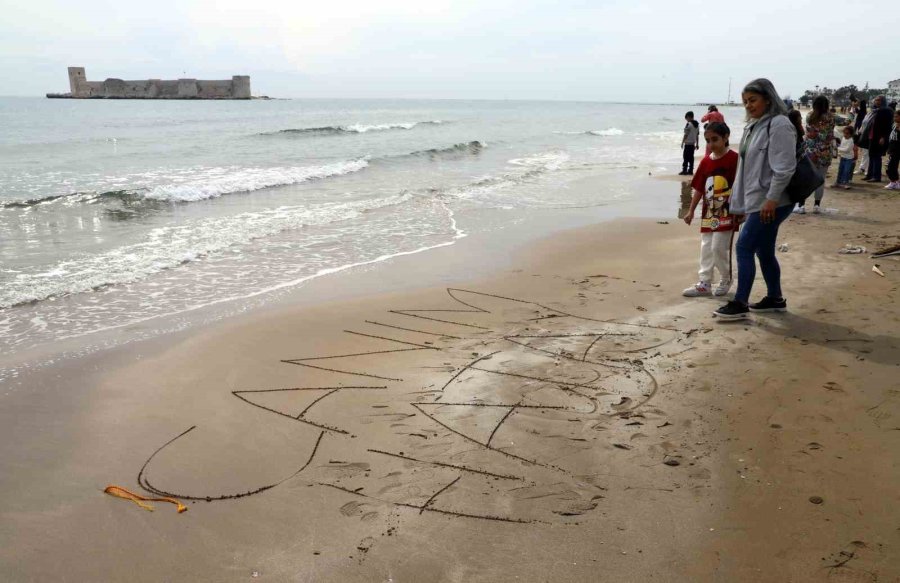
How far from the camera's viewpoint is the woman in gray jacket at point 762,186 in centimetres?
452

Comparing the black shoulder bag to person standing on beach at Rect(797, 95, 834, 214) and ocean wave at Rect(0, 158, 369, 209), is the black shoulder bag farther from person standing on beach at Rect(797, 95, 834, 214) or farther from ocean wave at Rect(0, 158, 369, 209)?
ocean wave at Rect(0, 158, 369, 209)

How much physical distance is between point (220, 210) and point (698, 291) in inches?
385

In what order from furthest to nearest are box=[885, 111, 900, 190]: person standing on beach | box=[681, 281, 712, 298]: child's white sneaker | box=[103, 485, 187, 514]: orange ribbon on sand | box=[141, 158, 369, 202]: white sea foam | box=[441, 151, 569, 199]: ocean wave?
1. box=[441, 151, 569, 199]: ocean wave
2. box=[141, 158, 369, 202]: white sea foam
3. box=[885, 111, 900, 190]: person standing on beach
4. box=[681, 281, 712, 298]: child's white sneaker
5. box=[103, 485, 187, 514]: orange ribbon on sand

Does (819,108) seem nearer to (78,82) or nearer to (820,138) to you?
(820,138)

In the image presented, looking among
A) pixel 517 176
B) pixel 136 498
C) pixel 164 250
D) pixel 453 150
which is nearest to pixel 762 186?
pixel 136 498

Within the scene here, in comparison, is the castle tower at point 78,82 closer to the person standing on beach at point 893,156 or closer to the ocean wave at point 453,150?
the ocean wave at point 453,150

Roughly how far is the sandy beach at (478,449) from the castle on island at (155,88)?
146m

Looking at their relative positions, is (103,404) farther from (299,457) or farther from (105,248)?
(105,248)

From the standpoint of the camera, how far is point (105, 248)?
8.84m

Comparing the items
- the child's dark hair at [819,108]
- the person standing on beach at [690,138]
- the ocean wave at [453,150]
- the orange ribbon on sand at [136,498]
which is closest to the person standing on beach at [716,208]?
the child's dark hair at [819,108]

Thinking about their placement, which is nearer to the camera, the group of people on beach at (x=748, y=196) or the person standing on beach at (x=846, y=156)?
the group of people on beach at (x=748, y=196)

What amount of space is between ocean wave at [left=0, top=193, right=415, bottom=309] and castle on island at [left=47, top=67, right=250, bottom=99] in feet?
454

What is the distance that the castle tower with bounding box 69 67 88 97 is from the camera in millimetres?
135375

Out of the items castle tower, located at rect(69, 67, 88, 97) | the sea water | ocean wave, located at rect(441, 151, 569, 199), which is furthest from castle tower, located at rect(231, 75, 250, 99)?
ocean wave, located at rect(441, 151, 569, 199)
